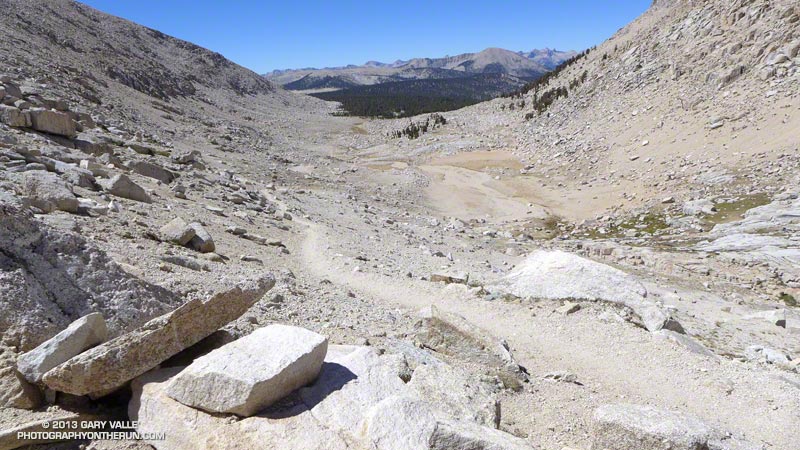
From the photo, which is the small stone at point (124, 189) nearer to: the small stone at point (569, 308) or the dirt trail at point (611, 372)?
the dirt trail at point (611, 372)

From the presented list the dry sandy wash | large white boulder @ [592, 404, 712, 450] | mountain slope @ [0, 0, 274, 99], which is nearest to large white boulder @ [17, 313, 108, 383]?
the dry sandy wash

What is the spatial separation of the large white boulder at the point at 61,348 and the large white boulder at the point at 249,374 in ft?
3.50

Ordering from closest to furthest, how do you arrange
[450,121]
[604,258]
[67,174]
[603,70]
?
[67,174]
[604,258]
[603,70]
[450,121]

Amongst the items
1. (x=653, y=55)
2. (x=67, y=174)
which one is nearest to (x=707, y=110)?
(x=653, y=55)

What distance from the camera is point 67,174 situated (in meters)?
14.1

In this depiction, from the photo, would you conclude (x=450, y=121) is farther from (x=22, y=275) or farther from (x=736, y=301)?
(x=22, y=275)

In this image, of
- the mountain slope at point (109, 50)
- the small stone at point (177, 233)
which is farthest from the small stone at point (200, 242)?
the mountain slope at point (109, 50)

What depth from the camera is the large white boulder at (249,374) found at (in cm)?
461

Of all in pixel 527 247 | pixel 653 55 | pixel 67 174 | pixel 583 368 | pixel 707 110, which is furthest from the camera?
pixel 653 55

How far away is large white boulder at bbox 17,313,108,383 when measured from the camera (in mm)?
4684

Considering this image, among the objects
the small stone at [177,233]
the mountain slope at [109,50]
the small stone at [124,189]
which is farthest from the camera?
the mountain slope at [109,50]

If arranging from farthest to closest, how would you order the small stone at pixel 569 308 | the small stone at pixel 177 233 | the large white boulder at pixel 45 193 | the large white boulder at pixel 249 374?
1. the small stone at pixel 177 233
2. the small stone at pixel 569 308
3. the large white boulder at pixel 45 193
4. the large white boulder at pixel 249 374

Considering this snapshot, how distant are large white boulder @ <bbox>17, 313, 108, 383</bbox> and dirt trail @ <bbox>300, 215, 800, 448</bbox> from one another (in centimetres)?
542

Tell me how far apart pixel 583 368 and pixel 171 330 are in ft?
23.9
